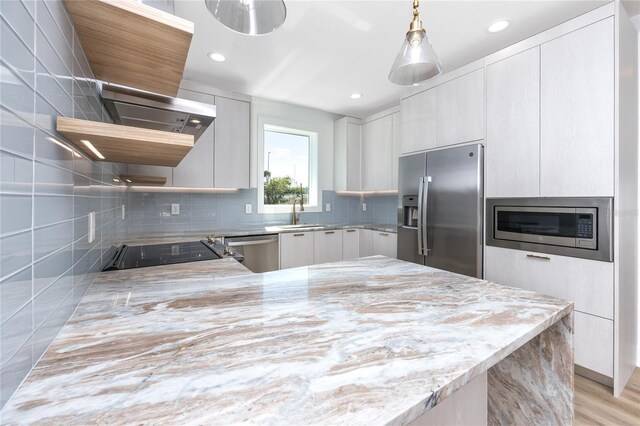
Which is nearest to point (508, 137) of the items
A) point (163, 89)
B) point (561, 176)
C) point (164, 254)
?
point (561, 176)

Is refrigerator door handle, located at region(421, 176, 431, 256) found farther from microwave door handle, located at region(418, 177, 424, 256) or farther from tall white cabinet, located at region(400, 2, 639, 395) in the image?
tall white cabinet, located at region(400, 2, 639, 395)

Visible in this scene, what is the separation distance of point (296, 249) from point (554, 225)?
2360 mm

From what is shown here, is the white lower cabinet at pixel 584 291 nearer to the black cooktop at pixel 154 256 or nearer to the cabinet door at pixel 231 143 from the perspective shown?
the black cooktop at pixel 154 256

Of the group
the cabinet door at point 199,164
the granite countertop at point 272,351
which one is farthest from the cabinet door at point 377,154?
the granite countertop at point 272,351

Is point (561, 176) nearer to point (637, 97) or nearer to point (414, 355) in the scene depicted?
point (637, 97)

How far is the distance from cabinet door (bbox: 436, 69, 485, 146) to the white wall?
5.84ft

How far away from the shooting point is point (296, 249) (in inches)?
130

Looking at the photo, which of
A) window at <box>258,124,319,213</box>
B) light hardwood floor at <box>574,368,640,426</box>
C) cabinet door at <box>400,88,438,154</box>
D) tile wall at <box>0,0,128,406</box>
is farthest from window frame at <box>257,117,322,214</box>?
light hardwood floor at <box>574,368,640,426</box>

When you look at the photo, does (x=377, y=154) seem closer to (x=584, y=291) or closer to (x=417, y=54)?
(x=584, y=291)

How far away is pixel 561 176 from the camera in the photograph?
1.96 metres

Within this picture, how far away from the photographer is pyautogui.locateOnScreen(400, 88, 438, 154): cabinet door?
9.21 feet

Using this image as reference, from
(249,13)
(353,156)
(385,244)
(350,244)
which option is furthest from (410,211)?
(249,13)

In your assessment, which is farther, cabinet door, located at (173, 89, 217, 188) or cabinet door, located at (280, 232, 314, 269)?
cabinet door, located at (280, 232, 314, 269)

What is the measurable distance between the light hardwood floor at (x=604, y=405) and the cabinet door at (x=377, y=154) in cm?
250
